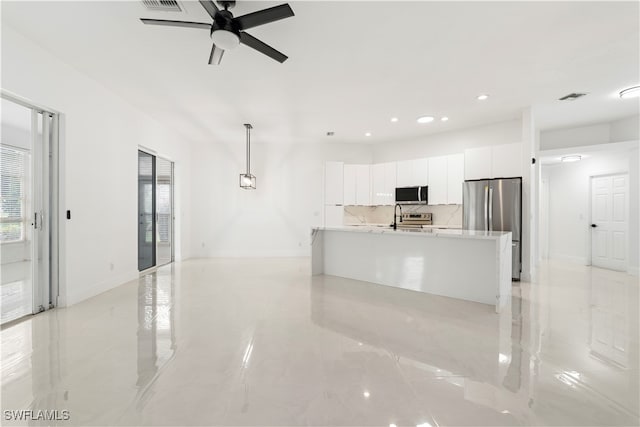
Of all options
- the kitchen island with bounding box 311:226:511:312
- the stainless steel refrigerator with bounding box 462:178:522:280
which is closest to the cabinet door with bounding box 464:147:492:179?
the stainless steel refrigerator with bounding box 462:178:522:280

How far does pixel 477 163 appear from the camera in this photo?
5.30 meters

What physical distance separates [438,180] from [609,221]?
3662 mm

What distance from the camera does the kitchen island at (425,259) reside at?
347cm

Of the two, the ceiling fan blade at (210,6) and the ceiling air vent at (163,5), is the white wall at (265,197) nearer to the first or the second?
the ceiling air vent at (163,5)

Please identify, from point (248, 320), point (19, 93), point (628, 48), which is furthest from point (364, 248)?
point (19, 93)

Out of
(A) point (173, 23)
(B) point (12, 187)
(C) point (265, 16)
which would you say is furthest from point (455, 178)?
(B) point (12, 187)

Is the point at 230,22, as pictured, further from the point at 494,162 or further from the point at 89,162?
Answer: the point at 494,162

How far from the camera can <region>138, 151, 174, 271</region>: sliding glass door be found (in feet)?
Result: 17.3

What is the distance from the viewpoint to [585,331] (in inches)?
107

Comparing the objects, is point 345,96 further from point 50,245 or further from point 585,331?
point 50,245

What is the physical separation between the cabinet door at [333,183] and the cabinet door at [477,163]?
108 inches

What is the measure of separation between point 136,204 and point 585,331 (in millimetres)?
6141

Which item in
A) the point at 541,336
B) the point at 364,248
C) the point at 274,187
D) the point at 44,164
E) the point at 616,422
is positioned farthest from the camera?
the point at 274,187

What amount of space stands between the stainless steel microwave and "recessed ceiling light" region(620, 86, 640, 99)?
121 inches
